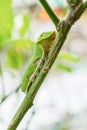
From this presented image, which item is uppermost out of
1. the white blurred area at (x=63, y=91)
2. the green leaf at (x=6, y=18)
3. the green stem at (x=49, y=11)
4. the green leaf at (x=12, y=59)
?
the green stem at (x=49, y=11)

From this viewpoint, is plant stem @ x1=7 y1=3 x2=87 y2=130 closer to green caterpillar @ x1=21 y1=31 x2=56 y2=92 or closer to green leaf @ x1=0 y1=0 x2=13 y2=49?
green caterpillar @ x1=21 y1=31 x2=56 y2=92

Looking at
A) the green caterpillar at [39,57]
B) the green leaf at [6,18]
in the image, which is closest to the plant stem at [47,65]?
the green caterpillar at [39,57]

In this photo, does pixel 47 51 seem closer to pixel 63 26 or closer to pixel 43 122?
pixel 63 26

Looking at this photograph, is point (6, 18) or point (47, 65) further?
point (6, 18)

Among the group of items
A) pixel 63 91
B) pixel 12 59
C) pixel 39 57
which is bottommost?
pixel 63 91

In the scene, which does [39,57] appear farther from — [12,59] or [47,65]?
[12,59]

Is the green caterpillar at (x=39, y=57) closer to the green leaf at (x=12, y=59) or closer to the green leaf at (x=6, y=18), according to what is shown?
the green leaf at (x=6, y=18)

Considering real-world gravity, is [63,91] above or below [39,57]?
below

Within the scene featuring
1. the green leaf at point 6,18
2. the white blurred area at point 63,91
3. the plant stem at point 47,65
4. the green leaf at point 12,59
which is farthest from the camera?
the white blurred area at point 63,91

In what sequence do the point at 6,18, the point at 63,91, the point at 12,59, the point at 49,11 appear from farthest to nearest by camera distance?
the point at 63,91
the point at 12,59
the point at 6,18
the point at 49,11

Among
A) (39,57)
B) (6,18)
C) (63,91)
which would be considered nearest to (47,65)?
(39,57)
